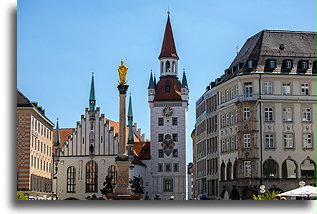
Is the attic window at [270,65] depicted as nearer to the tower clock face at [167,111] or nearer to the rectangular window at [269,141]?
the rectangular window at [269,141]

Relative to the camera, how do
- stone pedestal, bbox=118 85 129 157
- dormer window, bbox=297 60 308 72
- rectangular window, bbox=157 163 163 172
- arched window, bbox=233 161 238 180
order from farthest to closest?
rectangular window, bbox=157 163 163 172, arched window, bbox=233 161 238 180, stone pedestal, bbox=118 85 129 157, dormer window, bbox=297 60 308 72

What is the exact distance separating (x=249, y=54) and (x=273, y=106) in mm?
A: 4014

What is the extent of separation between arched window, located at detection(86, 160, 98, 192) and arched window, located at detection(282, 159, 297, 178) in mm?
34951

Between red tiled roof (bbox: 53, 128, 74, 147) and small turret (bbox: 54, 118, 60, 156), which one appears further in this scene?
red tiled roof (bbox: 53, 128, 74, 147)

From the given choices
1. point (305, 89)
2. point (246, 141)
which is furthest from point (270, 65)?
point (305, 89)

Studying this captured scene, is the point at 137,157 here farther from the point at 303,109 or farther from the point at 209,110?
the point at 303,109

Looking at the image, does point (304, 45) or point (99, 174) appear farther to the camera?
point (99, 174)

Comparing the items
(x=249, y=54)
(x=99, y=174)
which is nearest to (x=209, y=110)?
(x=249, y=54)

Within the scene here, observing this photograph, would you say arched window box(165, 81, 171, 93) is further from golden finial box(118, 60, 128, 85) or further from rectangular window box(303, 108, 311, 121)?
rectangular window box(303, 108, 311, 121)

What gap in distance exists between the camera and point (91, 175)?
2628 inches

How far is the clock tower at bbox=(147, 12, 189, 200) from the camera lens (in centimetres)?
7006

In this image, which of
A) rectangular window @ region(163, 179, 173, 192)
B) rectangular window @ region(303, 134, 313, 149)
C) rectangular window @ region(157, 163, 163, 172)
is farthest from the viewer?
rectangular window @ region(157, 163, 163, 172)

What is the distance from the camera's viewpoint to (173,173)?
70.2m

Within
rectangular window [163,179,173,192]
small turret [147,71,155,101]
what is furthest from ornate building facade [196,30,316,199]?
small turret [147,71,155,101]
